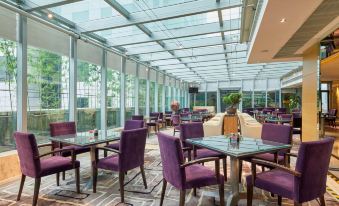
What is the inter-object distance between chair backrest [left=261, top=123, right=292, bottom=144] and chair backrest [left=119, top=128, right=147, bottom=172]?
Answer: 2.10m

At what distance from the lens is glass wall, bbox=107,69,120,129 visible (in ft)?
24.8

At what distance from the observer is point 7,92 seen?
4.25 metres

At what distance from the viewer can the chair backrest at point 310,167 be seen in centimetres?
206

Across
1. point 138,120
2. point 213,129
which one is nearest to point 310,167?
point 138,120

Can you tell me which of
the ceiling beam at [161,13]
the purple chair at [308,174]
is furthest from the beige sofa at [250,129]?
the purple chair at [308,174]

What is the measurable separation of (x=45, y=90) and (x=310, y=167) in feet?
17.3

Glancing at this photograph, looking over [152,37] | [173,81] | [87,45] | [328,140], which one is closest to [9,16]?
[87,45]

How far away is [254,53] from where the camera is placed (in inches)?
261

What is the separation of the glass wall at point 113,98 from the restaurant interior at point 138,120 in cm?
4

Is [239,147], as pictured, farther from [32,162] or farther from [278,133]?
[32,162]

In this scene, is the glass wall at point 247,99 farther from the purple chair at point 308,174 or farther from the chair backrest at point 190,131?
the purple chair at point 308,174

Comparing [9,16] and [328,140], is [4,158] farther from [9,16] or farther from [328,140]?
[328,140]

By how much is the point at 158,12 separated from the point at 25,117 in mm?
3546

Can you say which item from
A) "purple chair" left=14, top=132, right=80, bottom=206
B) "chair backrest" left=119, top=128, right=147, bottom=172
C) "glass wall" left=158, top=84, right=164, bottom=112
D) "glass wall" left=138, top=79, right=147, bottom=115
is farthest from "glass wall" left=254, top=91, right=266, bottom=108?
"purple chair" left=14, top=132, right=80, bottom=206
